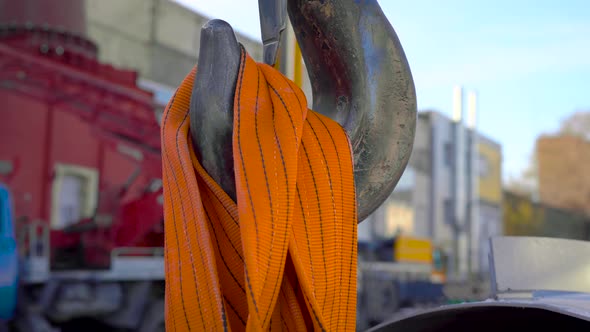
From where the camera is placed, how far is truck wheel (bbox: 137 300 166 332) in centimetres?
664

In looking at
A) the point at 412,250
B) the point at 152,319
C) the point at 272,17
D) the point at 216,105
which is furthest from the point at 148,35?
the point at 216,105

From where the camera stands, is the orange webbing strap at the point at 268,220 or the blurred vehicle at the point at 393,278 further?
the blurred vehicle at the point at 393,278

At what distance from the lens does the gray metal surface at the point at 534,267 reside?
98cm

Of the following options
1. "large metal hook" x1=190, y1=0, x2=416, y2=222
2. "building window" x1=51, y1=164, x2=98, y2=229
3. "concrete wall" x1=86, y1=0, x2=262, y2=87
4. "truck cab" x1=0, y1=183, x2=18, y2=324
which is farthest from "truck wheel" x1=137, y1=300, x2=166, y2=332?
→ "concrete wall" x1=86, y1=0, x2=262, y2=87

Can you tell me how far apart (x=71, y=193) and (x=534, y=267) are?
10.1m

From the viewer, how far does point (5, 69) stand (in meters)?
8.10

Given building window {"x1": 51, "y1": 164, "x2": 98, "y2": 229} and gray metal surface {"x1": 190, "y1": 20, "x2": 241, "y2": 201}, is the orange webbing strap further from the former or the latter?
building window {"x1": 51, "y1": 164, "x2": 98, "y2": 229}

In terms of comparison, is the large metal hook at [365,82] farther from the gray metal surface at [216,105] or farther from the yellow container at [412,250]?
the yellow container at [412,250]

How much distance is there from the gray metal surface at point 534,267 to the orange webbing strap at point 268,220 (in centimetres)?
22

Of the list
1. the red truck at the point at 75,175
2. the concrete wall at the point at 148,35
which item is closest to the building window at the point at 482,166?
the concrete wall at the point at 148,35

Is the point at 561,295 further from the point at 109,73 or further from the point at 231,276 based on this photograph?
the point at 109,73

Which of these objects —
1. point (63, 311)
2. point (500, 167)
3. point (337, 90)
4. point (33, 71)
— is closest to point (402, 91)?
point (337, 90)

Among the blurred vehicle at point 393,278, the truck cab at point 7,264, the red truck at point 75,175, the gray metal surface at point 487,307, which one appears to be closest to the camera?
the gray metal surface at point 487,307

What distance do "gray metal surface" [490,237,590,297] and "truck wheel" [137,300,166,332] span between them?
6014 mm
